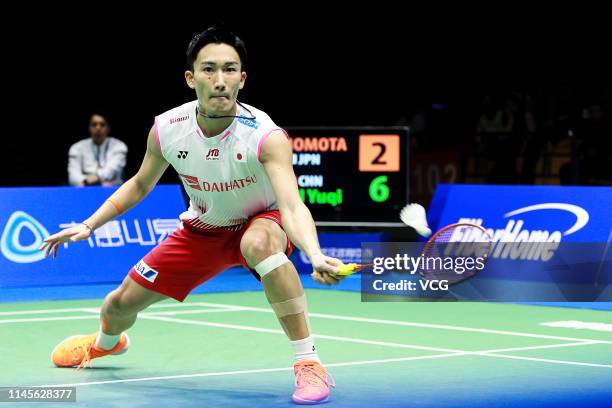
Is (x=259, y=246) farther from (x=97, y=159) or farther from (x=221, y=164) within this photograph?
(x=97, y=159)

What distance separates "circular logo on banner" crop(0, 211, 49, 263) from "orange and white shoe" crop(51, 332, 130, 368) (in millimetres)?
4484

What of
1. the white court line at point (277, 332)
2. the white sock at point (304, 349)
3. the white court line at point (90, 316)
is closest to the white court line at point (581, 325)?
the white court line at point (277, 332)

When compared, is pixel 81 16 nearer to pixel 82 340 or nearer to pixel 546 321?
pixel 546 321

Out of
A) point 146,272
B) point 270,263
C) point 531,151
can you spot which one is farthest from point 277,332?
point 531,151

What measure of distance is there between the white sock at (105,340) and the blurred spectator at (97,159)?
20.4 ft

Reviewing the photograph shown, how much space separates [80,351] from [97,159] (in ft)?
21.1

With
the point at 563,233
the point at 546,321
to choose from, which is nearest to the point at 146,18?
the point at 563,233

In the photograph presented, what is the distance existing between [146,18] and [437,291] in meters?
8.67

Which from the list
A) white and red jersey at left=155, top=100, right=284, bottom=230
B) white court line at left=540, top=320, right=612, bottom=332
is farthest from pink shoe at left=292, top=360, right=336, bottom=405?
white court line at left=540, top=320, right=612, bottom=332

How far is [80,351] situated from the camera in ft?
22.2

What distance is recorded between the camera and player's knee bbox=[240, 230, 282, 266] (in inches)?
227

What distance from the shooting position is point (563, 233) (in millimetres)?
10883

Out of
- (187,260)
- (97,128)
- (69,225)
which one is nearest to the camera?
(187,260)

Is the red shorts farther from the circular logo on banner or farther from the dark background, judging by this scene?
the dark background
